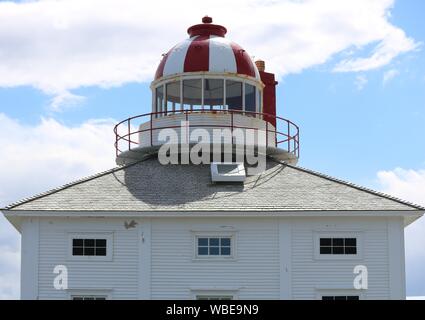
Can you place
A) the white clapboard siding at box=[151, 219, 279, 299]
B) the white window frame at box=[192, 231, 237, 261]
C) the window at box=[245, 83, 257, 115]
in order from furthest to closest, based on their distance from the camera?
the window at box=[245, 83, 257, 115]
the white window frame at box=[192, 231, 237, 261]
the white clapboard siding at box=[151, 219, 279, 299]

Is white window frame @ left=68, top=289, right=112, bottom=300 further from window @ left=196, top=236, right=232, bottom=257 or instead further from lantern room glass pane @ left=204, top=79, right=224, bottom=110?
lantern room glass pane @ left=204, top=79, right=224, bottom=110

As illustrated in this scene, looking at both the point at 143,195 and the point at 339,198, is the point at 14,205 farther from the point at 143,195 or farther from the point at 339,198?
the point at 339,198

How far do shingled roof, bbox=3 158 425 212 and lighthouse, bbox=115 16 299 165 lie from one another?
169cm

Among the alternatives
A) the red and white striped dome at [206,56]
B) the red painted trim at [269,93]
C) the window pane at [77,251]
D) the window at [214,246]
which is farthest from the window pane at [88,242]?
the red painted trim at [269,93]

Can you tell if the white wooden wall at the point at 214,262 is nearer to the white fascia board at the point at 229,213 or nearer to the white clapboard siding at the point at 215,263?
the white clapboard siding at the point at 215,263

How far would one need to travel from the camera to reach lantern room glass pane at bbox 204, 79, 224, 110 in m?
36.2

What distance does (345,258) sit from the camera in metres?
29.5

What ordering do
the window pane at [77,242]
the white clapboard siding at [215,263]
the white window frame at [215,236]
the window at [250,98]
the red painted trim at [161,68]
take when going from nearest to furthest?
the white clapboard siding at [215,263] → the white window frame at [215,236] → the window pane at [77,242] → the red painted trim at [161,68] → the window at [250,98]

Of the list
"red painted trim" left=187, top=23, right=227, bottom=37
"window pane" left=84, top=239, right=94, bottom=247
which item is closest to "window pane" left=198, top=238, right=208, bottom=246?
"window pane" left=84, top=239, right=94, bottom=247

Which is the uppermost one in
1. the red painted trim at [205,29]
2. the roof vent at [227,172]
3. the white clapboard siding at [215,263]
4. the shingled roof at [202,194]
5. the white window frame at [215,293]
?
the red painted trim at [205,29]

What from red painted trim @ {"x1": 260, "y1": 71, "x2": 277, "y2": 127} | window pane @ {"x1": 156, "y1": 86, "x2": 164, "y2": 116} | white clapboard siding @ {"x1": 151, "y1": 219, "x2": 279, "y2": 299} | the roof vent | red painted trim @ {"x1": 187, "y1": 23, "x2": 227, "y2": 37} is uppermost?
red painted trim @ {"x1": 187, "y1": 23, "x2": 227, "y2": 37}

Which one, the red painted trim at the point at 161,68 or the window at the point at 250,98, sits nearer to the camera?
the red painted trim at the point at 161,68

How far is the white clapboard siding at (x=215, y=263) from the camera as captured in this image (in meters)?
29.3

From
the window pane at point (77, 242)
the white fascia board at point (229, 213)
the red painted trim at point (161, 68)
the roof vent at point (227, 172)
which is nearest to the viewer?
the white fascia board at point (229, 213)
